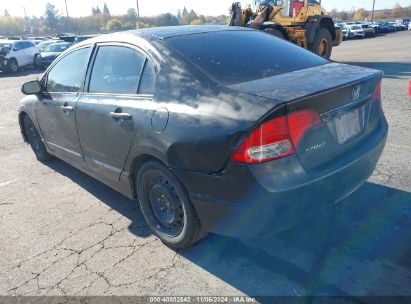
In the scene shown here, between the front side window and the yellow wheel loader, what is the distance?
9747 mm

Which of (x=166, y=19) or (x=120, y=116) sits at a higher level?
(x=166, y=19)

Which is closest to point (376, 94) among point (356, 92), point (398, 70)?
point (356, 92)

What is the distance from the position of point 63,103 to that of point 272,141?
8.59ft

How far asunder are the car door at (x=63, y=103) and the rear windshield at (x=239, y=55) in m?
1.30

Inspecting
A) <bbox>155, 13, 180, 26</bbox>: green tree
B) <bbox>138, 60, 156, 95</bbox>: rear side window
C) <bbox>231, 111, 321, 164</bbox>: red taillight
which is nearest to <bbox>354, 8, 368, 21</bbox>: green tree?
<bbox>155, 13, 180, 26</bbox>: green tree

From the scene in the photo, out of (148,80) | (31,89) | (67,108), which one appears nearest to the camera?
(148,80)

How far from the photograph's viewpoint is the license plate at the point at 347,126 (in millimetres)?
2504

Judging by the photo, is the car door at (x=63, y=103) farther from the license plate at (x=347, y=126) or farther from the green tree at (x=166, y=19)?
the green tree at (x=166, y=19)

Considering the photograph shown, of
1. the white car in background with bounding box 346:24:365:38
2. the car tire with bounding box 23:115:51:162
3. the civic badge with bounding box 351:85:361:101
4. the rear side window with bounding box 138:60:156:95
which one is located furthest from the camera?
the white car in background with bounding box 346:24:365:38

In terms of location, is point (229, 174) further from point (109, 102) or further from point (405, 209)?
point (405, 209)

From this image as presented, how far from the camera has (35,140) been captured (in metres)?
5.27

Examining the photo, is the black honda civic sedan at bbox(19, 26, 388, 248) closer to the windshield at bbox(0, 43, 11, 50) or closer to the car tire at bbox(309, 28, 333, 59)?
the car tire at bbox(309, 28, 333, 59)

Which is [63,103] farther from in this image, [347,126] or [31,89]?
[347,126]

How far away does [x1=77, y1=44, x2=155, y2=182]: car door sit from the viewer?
2.90m
